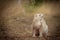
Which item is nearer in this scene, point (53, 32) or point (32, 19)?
point (53, 32)

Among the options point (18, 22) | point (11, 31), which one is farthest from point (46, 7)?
point (11, 31)

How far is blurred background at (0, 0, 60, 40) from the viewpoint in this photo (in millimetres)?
1486

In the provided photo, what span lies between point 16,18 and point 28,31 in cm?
22

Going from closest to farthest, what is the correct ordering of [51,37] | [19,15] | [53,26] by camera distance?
[51,37], [53,26], [19,15]

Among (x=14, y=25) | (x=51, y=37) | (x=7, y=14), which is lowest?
(x=51, y=37)

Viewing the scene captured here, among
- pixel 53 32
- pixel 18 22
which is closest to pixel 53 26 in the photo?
pixel 53 32

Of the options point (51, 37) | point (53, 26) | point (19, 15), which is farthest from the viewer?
point (19, 15)

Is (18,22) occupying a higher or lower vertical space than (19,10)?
lower

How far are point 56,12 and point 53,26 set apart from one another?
0.73 ft

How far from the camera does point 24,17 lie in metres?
1.65

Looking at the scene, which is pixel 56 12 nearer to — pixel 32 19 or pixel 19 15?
pixel 32 19

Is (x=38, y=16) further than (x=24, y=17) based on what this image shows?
No

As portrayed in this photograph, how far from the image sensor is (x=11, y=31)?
153 centimetres

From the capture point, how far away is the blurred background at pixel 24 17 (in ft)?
4.88
